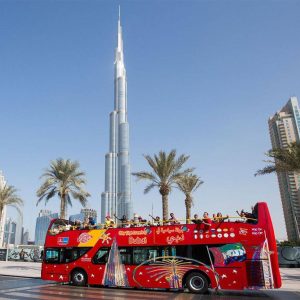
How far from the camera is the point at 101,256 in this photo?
15547mm

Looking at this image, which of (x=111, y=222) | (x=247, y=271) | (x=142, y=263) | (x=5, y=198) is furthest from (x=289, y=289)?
(x=5, y=198)

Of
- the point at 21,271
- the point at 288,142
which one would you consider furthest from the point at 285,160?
the point at 288,142

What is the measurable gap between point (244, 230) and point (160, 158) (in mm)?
18114

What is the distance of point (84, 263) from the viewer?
15938 mm

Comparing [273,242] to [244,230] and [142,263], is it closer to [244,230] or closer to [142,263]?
[244,230]

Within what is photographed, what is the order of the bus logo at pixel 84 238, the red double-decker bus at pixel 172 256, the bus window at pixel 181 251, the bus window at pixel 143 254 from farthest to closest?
1. the bus logo at pixel 84 238
2. the bus window at pixel 143 254
3. the bus window at pixel 181 251
4. the red double-decker bus at pixel 172 256

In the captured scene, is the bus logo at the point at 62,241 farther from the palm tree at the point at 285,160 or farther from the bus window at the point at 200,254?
the palm tree at the point at 285,160

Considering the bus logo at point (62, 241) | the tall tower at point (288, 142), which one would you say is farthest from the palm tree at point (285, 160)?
the tall tower at point (288, 142)

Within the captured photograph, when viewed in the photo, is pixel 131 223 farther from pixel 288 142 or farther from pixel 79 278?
pixel 288 142

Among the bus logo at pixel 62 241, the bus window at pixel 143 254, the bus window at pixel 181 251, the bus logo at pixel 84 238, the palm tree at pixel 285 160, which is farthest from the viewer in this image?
the palm tree at pixel 285 160

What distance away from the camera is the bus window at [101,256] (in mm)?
15422

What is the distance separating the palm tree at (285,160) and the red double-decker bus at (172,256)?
662 inches

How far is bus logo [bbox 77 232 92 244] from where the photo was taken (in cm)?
1608

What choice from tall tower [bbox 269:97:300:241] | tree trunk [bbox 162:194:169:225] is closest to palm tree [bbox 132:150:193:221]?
tree trunk [bbox 162:194:169:225]
